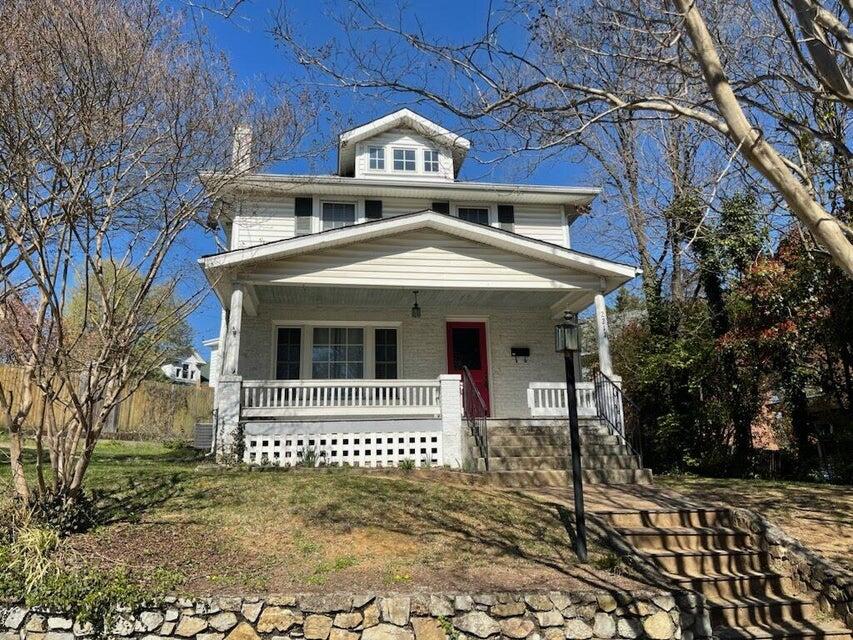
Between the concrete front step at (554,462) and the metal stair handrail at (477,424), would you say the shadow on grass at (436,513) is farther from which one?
the metal stair handrail at (477,424)

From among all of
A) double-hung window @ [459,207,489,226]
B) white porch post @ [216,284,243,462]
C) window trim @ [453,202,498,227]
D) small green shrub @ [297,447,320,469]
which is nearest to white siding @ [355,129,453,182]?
window trim @ [453,202,498,227]

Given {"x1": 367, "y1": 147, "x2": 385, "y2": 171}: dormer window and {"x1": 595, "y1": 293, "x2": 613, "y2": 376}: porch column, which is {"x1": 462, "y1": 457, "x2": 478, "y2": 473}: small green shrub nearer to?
{"x1": 595, "y1": 293, "x2": 613, "y2": 376}: porch column

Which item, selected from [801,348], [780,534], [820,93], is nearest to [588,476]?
[780,534]

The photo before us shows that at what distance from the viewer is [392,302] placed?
1334 centimetres

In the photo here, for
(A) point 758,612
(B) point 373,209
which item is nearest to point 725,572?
(A) point 758,612

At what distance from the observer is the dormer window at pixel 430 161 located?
15.6 metres

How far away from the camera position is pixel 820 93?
18.2 feet

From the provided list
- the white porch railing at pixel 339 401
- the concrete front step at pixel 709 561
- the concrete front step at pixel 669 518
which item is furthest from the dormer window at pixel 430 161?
the concrete front step at pixel 709 561

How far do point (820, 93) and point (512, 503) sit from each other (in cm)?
568

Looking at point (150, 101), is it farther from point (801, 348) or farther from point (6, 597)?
point (801, 348)

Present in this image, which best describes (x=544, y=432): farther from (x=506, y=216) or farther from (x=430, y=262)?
(x=506, y=216)

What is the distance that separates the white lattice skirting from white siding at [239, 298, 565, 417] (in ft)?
10.1

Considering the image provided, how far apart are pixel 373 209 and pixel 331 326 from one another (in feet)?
10.2

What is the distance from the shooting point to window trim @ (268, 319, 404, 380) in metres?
13.1
